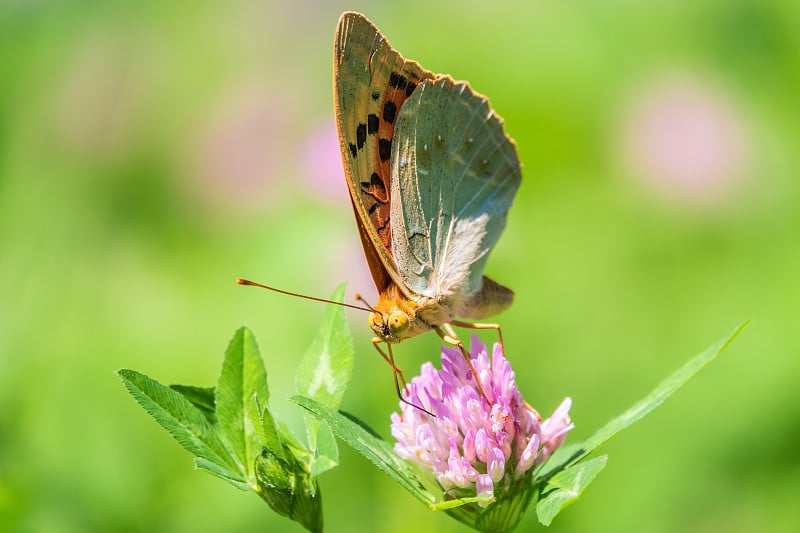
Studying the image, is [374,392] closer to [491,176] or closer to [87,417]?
[87,417]

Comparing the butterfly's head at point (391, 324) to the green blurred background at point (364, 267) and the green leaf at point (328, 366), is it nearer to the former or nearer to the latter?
the green leaf at point (328, 366)

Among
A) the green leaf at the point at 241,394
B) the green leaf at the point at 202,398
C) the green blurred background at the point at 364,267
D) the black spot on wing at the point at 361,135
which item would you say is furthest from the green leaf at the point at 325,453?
the green blurred background at the point at 364,267

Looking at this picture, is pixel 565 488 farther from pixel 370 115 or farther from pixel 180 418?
pixel 370 115

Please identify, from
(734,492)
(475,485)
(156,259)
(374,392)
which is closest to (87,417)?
(374,392)

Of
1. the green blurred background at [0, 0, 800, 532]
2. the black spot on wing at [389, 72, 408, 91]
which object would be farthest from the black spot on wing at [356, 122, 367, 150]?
the green blurred background at [0, 0, 800, 532]

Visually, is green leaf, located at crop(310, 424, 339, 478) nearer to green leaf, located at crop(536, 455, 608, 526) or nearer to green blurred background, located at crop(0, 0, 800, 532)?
green leaf, located at crop(536, 455, 608, 526)

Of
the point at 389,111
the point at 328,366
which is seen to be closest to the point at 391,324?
A: the point at 328,366
